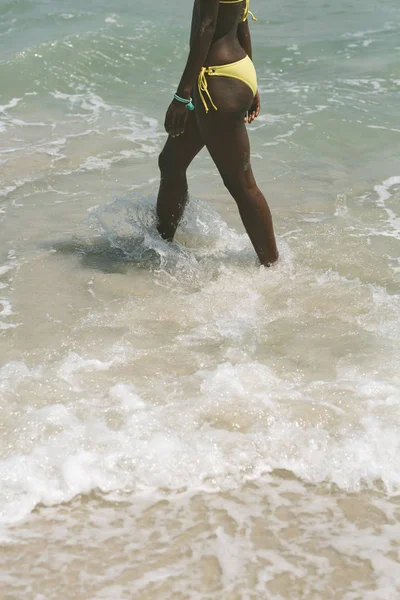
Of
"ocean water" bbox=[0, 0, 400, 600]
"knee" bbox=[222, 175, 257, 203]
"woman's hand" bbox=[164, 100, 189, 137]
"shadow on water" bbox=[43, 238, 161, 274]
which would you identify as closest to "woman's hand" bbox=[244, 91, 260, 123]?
"knee" bbox=[222, 175, 257, 203]

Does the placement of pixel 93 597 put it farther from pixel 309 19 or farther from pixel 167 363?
pixel 309 19

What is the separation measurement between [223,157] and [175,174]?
0.44 meters

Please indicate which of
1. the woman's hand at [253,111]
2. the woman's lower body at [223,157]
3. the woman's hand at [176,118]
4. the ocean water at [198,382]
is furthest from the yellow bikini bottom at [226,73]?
the ocean water at [198,382]

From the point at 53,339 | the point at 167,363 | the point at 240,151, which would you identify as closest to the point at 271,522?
the point at 167,363

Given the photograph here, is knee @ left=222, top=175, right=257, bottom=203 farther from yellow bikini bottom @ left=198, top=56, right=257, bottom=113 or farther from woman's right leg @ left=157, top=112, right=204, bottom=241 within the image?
yellow bikini bottom @ left=198, top=56, right=257, bottom=113

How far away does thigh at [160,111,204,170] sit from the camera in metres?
4.34

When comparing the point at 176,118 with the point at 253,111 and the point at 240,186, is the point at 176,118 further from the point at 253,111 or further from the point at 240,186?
the point at 253,111

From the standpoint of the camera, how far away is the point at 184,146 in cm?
441

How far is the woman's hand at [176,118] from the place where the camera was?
402 centimetres

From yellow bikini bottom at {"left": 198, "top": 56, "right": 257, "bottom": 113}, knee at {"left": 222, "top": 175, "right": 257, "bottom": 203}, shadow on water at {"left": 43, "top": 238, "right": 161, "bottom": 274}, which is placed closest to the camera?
yellow bikini bottom at {"left": 198, "top": 56, "right": 257, "bottom": 113}

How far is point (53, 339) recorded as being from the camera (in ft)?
12.7

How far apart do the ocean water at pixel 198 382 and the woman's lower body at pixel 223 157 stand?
0.66 ft

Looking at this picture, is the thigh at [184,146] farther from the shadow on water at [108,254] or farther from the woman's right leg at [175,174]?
the shadow on water at [108,254]

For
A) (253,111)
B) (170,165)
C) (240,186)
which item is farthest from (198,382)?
(253,111)
